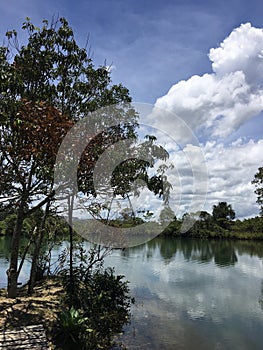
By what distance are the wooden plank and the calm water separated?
231cm

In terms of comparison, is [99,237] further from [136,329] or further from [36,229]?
[136,329]

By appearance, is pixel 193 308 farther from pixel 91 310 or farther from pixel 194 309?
pixel 91 310

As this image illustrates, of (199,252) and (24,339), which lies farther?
(199,252)

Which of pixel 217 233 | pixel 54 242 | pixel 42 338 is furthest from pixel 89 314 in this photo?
pixel 217 233

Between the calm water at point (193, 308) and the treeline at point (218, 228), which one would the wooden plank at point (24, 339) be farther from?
the treeline at point (218, 228)

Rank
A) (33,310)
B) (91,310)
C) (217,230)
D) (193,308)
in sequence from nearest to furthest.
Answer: (33,310) < (91,310) < (193,308) < (217,230)

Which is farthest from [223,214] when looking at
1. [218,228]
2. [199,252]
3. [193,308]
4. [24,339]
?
[24,339]

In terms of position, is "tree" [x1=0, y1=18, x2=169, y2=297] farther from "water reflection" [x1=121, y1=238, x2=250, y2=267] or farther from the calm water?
"water reflection" [x1=121, y1=238, x2=250, y2=267]

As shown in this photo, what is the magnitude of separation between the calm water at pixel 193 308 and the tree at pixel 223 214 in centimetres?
3379

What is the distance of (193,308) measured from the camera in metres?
10.4

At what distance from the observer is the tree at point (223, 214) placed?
51500 mm

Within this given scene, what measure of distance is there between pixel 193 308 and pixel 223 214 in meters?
46.1

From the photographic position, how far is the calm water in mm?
7574

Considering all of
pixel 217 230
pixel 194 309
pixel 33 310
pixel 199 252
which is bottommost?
pixel 194 309
